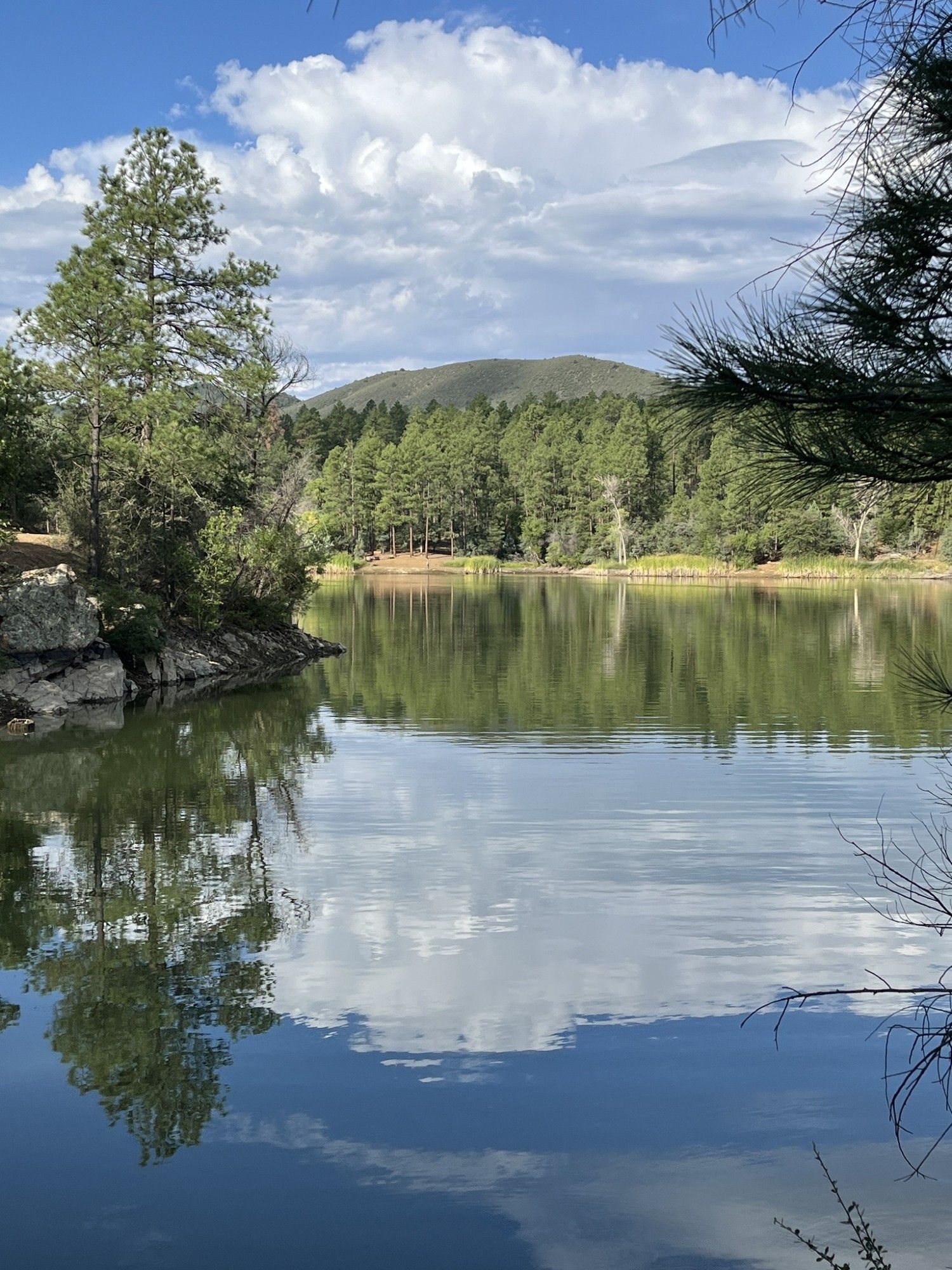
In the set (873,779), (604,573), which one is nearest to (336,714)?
(873,779)

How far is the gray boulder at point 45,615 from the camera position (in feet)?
63.3

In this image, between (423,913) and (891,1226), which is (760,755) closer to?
(423,913)

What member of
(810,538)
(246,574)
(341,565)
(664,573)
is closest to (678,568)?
(664,573)

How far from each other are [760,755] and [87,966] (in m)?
10.1

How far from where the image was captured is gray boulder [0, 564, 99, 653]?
1928 cm

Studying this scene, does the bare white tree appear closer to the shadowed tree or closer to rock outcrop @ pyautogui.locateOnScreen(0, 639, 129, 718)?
rock outcrop @ pyautogui.locateOnScreen(0, 639, 129, 718)

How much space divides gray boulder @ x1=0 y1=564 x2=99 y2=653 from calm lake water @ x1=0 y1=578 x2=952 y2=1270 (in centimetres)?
320

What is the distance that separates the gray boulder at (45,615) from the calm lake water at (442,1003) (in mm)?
3197

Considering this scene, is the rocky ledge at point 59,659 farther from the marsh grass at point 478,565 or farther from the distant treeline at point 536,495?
the marsh grass at point 478,565

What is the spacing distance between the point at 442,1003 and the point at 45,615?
1410cm

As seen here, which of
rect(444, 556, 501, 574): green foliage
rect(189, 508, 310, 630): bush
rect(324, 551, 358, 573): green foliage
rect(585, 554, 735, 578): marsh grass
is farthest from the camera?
rect(444, 556, 501, 574): green foliage

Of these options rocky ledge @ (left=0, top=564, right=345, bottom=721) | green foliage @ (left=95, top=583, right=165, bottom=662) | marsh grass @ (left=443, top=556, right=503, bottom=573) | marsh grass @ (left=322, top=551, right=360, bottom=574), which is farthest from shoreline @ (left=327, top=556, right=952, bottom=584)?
rocky ledge @ (left=0, top=564, right=345, bottom=721)

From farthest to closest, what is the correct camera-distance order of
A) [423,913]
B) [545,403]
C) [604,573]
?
1. [545,403]
2. [604,573]
3. [423,913]

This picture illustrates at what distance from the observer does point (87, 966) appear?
7.84 m
